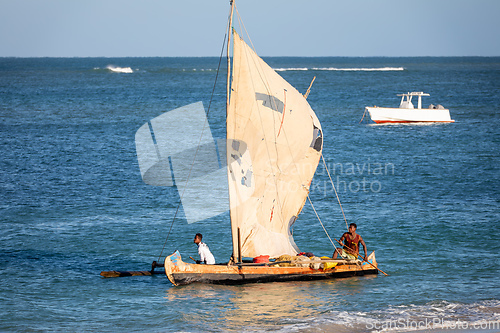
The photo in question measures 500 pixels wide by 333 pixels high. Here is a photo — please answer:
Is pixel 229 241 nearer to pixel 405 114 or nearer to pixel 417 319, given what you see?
pixel 417 319

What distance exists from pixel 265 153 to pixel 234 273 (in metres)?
3.75

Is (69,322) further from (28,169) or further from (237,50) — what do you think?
(28,169)

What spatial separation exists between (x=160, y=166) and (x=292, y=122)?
23.7 metres

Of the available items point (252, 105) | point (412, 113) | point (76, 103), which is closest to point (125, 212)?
point (252, 105)

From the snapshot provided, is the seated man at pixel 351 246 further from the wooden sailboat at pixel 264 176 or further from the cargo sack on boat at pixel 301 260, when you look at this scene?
the cargo sack on boat at pixel 301 260

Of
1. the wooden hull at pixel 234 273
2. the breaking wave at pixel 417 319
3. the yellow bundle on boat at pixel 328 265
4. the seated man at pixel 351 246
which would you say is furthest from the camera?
the seated man at pixel 351 246

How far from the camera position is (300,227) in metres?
26.6

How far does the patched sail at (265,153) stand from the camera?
1775 cm

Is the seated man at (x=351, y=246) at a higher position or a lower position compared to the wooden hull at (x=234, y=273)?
higher

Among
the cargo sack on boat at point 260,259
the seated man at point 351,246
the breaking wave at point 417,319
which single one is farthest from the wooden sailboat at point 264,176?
the breaking wave at point 417,319

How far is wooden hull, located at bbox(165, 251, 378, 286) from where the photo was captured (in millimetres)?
17875

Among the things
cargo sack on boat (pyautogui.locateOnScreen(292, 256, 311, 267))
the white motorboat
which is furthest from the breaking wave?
the white motorboat

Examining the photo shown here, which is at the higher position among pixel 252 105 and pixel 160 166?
pixel 252 105

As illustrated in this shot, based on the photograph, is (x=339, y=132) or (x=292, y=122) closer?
(x=292, y=122)
